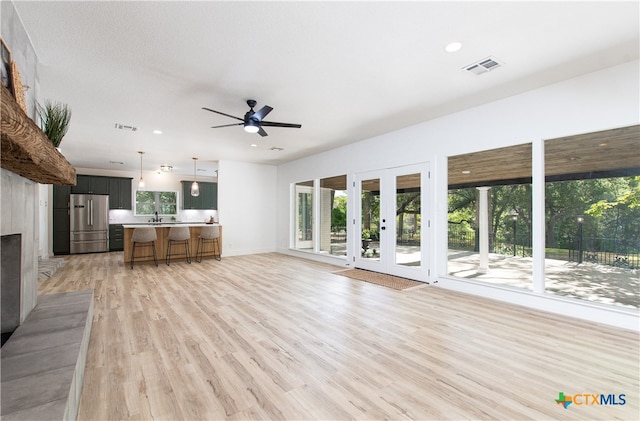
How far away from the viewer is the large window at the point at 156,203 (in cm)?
1010

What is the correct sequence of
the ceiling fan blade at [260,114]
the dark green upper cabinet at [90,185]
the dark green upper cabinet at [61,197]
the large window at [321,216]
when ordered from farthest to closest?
the dark green upper cabinet at [90,185] → the dark green upper cabinet at [61,197] → the large window at [321,216] → the ceiling fan blade at [260,114]

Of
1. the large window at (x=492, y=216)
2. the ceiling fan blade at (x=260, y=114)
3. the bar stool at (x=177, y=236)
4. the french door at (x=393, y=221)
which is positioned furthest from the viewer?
the bar stool at (x=177, y=236)

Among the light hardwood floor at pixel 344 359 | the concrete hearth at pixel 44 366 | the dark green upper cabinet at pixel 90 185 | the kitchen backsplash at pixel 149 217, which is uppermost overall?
the dark green upper cabinet at pixel 90 185

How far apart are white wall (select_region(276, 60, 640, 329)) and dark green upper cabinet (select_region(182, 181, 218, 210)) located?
663 centimetres

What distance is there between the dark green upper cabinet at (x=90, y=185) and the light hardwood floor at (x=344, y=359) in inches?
246

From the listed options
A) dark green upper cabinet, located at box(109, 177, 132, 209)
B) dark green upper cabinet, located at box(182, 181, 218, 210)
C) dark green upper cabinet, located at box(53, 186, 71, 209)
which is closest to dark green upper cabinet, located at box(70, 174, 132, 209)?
dark green upper cabinet, located at box(109, 177, 132, 209)

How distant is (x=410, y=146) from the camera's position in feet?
17.5

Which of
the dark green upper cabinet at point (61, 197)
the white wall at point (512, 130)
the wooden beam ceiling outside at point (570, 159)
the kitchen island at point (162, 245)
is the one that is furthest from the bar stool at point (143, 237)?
the wooden beam ceiling outside at point (570, 159)

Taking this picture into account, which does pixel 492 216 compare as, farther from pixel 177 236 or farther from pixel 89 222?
pixel 89 222

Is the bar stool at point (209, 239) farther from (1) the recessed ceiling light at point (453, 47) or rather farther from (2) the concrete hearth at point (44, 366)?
(1) the recessed ceiling light at point (453, 47)

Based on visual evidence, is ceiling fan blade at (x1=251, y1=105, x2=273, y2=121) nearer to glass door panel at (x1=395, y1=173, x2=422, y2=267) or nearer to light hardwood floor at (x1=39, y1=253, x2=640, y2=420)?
light hardwood floor at (x1=39, y1=253, x2=640, y2=420)

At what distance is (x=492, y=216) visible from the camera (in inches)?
175

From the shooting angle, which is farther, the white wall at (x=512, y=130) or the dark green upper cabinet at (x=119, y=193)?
the dark green upper cabinet at (x=119, y=193)

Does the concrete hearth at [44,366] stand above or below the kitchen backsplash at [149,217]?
below
